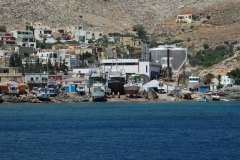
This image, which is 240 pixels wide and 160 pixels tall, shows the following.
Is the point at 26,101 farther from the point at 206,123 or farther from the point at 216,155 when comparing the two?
the point at 216,155

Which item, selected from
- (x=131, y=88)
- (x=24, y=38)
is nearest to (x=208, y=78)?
(x=131, y=88)

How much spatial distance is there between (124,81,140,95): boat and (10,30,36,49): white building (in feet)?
155

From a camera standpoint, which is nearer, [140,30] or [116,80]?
[116,80]

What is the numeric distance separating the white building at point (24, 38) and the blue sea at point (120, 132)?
2310 inches

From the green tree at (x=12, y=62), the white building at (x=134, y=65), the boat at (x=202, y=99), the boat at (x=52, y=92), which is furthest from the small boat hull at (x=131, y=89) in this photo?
the green tree at (x=12, y=62)

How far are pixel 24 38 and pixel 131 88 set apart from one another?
52.2 meters

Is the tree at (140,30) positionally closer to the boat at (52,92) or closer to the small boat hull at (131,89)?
the small boat hull at (131,89)

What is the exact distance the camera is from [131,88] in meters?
119

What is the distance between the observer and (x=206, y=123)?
79875 mm

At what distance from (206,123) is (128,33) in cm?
11772

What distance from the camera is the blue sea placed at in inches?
2251

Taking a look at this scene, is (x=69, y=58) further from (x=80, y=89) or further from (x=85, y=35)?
(x=80, y=89)

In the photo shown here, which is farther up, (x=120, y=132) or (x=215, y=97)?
(x=215, y=97)

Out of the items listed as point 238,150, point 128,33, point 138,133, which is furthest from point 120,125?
point 128,33
